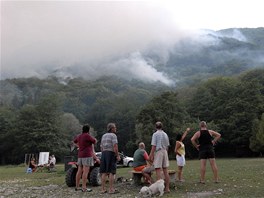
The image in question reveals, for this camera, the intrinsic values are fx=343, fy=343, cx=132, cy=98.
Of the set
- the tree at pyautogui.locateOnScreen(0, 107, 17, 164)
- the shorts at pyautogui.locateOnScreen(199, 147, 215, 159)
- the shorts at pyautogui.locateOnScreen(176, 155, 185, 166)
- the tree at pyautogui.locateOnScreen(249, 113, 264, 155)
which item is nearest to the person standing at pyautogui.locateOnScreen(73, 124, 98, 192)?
the shorts at pyautogui.locateOnScreen(176, 155, 185, 166)

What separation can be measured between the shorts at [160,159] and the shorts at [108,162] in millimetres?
1260

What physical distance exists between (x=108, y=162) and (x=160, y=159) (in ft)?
5.17

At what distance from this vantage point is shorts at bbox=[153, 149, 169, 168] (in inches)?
393

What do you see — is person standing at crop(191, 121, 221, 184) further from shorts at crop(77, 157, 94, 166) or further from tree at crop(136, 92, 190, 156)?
tree at crop(136, 92, 190, 156)

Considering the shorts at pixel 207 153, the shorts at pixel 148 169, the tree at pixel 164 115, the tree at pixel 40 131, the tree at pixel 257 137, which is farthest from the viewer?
the tree at pixel 40 131

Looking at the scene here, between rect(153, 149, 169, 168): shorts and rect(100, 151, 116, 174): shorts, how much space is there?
1260 millimetres

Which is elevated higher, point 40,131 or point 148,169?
point 40,131

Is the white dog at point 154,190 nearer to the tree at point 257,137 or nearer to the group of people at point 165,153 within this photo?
the group of people at point 165,153

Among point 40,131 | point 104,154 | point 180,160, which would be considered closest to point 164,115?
point 40,131

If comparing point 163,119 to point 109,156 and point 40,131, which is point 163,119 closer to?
point 40,131

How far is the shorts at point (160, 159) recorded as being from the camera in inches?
393

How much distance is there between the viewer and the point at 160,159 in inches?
393

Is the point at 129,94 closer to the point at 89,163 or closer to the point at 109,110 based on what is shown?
the point at 109,110

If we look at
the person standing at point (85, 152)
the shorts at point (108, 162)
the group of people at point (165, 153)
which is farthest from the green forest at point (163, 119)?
the shorts at point (108, 162)
